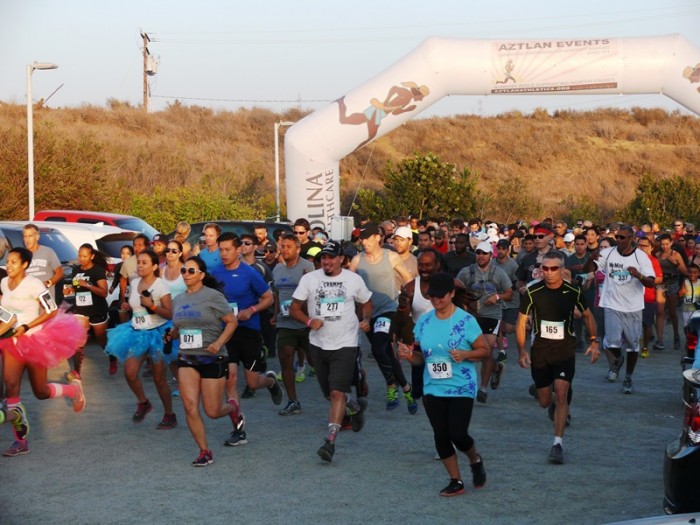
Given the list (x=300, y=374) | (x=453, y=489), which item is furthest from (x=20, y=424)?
(x=300, y=374)

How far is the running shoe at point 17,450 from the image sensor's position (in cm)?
906

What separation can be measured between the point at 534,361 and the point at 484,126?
6955 cm

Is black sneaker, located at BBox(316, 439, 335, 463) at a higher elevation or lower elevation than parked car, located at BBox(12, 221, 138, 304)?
lower

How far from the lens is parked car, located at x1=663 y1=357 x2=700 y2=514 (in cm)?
604

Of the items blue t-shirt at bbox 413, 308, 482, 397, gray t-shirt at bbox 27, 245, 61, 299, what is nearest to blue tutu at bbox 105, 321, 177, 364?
gray t-shirt at bbox 27, 245, 61, 299

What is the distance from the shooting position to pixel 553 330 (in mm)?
9125

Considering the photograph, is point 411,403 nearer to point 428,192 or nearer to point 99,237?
point 99,237

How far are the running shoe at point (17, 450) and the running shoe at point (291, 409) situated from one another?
269cm

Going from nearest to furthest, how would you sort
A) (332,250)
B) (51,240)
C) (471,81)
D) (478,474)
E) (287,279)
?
(478,474)
(332,250)
(287,279)
(51,240)
(471,81)

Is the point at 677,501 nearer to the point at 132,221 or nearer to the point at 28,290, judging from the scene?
the point at 28,290

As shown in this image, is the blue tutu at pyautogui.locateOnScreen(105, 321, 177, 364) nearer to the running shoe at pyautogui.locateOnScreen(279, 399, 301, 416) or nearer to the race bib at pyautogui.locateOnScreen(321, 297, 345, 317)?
the running shoe at pyautogui.locateOnScreen(279, 399, 301, 416)

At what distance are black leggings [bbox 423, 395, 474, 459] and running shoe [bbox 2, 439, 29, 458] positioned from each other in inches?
140

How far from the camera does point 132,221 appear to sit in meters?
22.4

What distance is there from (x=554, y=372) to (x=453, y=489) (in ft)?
5.97
